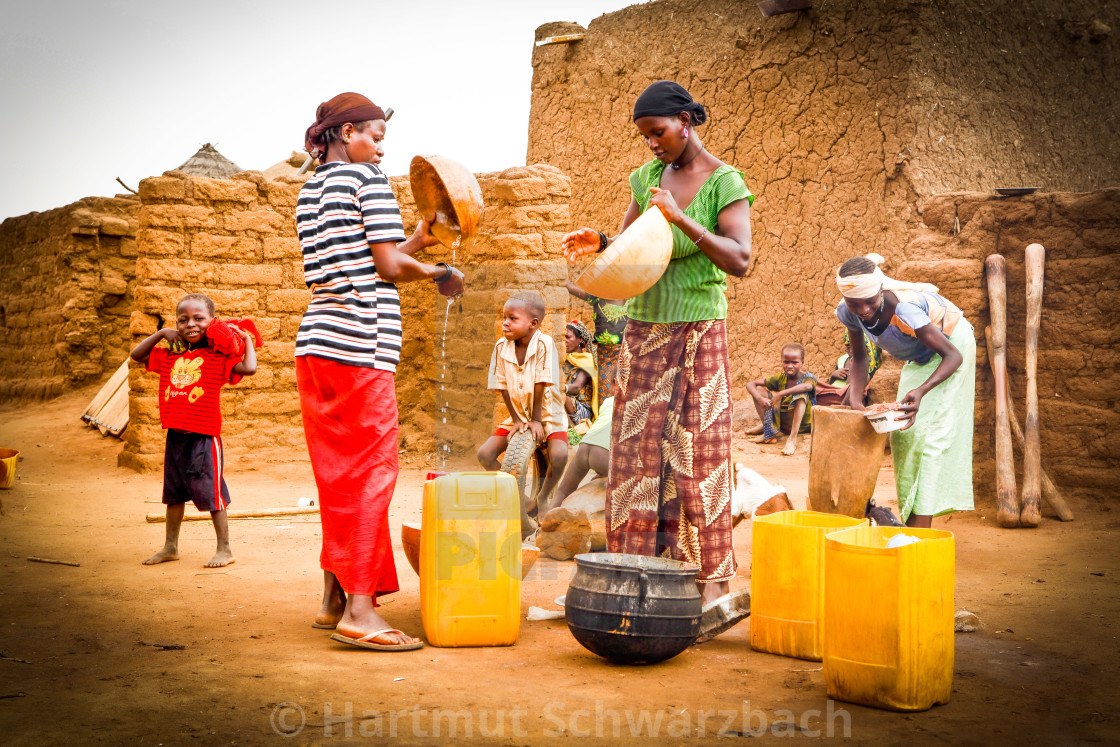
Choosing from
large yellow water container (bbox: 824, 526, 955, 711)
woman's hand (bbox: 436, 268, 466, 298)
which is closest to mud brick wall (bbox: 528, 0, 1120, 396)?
woman's hand (bbox: 436, 268, 466, 298)

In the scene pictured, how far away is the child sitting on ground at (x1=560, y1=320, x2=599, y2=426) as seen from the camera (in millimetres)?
5812

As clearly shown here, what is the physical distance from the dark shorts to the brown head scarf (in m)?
1.99

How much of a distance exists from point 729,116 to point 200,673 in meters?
8.00

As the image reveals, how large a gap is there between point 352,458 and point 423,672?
75 cm

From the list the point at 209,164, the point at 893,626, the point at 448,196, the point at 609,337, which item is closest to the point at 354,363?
the point at 448,196

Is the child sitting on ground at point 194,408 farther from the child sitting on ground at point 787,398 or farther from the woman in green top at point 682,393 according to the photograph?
the child sitting on ground at point 787,398

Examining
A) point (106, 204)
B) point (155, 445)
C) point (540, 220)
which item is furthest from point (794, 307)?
point (106, 204)

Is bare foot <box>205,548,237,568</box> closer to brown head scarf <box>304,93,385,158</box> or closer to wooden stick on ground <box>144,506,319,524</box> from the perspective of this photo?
wooden stick on ground <box>144,506,319,524</box>

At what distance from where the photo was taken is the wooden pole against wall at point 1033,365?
5645mm

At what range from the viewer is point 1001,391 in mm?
5773

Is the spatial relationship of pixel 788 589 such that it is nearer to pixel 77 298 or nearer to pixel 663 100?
pixel 663 100

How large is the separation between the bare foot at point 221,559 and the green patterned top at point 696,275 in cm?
247

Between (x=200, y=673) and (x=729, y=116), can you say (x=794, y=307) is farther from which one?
(x=200, y=673)

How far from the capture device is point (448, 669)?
285 cm
